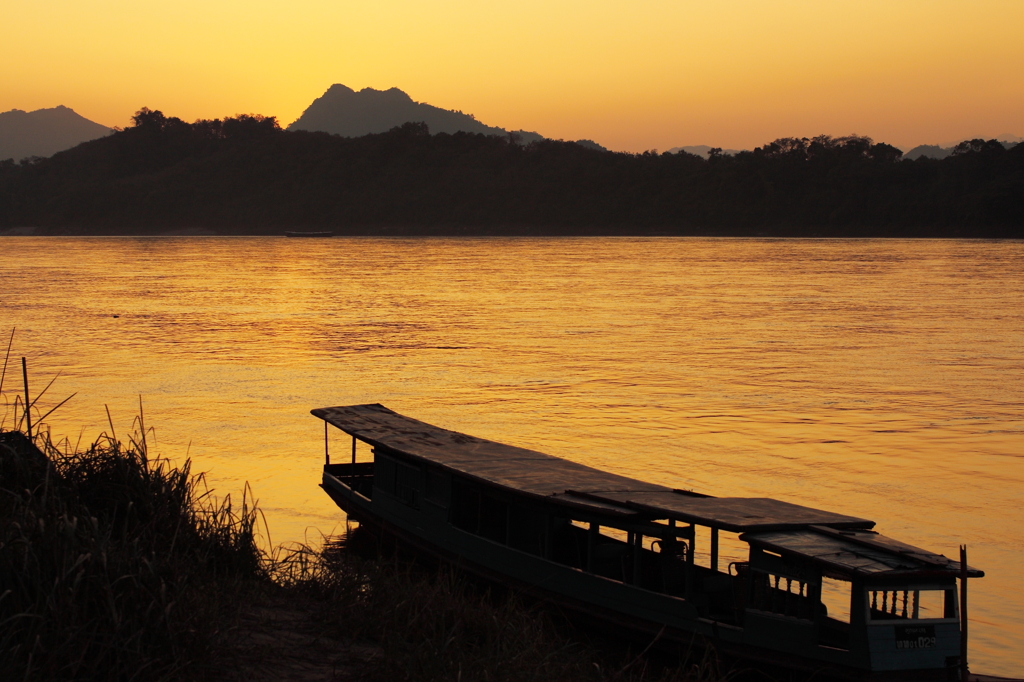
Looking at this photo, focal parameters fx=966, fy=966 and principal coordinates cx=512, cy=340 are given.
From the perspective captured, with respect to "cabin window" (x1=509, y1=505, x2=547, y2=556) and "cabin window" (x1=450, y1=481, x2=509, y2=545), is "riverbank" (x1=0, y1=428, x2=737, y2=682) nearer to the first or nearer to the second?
"cabin window" (x1=509, y1=505, x2=547, y2=556)

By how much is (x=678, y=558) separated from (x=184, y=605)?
6612 millimetres

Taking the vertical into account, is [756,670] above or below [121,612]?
below

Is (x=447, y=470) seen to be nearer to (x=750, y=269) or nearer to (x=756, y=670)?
(x=756, y=670)

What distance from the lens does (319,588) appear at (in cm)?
1087

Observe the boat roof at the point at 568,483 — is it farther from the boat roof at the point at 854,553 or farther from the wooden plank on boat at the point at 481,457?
the boat roof at the point at 854,553

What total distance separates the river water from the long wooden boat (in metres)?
2.60

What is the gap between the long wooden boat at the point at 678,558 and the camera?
33.2ft

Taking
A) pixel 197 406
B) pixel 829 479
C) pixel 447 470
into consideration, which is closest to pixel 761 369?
pixel 829 479

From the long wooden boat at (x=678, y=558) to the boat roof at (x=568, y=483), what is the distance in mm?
31

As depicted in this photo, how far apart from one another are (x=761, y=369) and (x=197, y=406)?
19552 mm

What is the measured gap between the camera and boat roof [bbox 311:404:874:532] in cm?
1155

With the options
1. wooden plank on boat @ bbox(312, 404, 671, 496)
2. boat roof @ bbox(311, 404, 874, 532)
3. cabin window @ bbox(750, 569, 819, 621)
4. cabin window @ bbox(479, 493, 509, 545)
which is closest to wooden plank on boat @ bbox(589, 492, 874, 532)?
boat roof @ bbox(311, 404, 874, 532)

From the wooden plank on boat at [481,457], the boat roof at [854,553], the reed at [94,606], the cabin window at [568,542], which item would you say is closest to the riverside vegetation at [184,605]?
the reed at [94,606]

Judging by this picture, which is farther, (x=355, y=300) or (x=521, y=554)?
(x=355, y=300)
